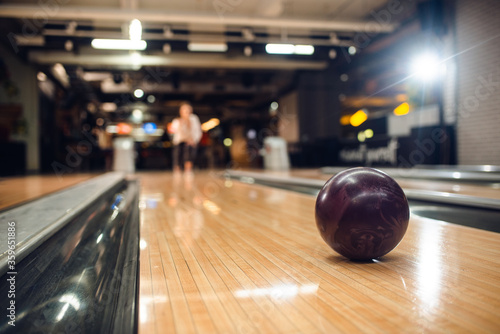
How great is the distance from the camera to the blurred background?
6621mm

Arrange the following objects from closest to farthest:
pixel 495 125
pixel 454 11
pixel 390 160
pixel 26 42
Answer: pixel 495 125 → pixel 454 11 → pixel 390 160 → pixel 26 42

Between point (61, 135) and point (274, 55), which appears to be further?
point (61, 135)

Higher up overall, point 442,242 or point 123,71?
point 123,71

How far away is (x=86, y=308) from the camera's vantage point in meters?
0.99

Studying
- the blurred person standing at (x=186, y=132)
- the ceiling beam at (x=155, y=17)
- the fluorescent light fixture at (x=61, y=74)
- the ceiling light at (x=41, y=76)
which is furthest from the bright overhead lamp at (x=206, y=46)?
the fluorescent light fixture at (x=61, y=74)

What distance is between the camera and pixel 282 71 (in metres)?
12.1

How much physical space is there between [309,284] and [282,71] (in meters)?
11.5

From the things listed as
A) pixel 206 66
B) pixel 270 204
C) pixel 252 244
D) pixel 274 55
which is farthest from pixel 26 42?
pixel 252 244

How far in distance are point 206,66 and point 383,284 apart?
1017cm

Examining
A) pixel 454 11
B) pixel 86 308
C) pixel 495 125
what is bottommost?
pixel 86 308

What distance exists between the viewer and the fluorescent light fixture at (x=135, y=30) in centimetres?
762

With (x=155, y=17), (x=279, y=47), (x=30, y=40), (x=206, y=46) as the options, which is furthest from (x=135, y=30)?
(x=279, y=47)

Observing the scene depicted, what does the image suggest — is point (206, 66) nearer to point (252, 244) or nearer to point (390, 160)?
point (390, 160)

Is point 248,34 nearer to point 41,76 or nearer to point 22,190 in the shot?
point 22,190
